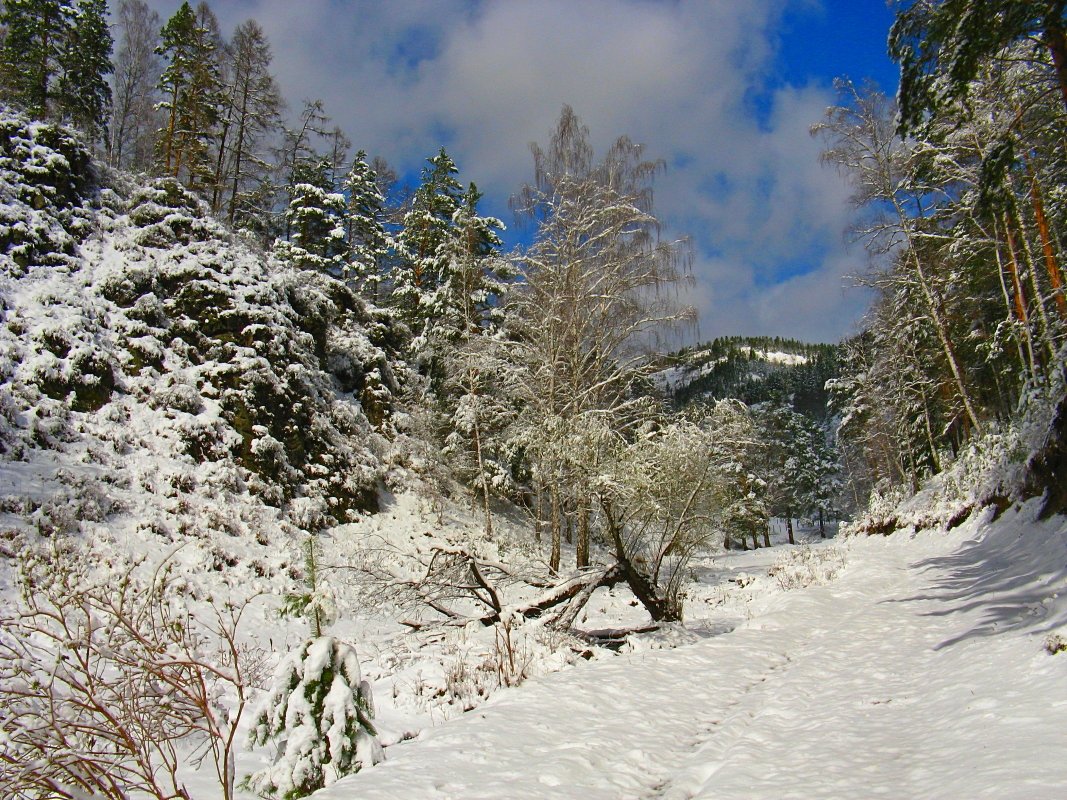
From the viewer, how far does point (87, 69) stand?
24312 mm

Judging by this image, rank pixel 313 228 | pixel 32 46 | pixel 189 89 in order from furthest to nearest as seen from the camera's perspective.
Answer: pixel 313 228, pixel 189 89, pixel 32 46

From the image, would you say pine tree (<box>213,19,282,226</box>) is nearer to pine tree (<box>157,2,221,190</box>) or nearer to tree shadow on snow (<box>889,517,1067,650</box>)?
pine tree (<box>157,2,221,190</box>)

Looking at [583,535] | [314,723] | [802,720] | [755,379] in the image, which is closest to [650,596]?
[583,535]

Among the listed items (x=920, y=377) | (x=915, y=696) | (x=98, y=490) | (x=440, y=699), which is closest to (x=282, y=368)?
(x=98, y=490)

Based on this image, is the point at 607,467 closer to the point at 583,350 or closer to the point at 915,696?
the point at 583,350

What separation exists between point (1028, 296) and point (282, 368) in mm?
24328

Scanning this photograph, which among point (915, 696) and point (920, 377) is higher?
point (920, 377)

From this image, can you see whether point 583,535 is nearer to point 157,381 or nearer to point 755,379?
point 157,381

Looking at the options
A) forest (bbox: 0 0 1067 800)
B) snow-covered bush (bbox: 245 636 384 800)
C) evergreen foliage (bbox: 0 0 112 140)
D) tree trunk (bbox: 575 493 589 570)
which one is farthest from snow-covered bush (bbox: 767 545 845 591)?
evergreen foliage (bbox: 0 0 112 140)

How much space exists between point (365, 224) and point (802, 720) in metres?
28.0

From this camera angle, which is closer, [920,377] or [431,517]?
[431,517]

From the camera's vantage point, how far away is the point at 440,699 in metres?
6.45

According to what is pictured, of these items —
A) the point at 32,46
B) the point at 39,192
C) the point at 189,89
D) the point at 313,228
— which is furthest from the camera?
the point at 313,228

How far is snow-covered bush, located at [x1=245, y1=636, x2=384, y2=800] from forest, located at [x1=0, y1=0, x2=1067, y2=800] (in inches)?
0.9
